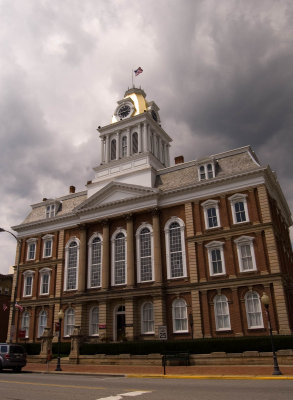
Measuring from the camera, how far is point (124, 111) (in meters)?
51.0

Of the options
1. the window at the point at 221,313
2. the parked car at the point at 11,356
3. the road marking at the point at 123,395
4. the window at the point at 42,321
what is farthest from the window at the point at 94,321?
the road marking at the point at 123,395

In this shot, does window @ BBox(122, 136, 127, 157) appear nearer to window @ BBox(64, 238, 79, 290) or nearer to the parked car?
window @ BBox(64, 238, 79, 290)

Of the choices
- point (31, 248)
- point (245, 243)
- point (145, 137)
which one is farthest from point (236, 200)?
Result: point (31, 248)

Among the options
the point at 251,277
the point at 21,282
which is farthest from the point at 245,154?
the point at 21,282

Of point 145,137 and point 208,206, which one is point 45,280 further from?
point 208,206

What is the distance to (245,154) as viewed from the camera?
37688 mm

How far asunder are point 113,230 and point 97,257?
3727mm

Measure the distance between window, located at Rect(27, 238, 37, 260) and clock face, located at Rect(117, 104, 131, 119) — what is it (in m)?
21.4

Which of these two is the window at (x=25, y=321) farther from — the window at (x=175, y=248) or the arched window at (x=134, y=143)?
the arched window at (x=134, y=143)

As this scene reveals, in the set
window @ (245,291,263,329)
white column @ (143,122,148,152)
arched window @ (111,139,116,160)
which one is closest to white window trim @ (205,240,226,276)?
window @ (245,291,263,329)

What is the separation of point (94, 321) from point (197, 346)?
1369cm

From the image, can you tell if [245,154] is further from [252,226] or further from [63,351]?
→ [63,351]

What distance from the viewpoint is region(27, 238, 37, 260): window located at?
156 feet

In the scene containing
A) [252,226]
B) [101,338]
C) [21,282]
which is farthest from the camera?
[21,282]
